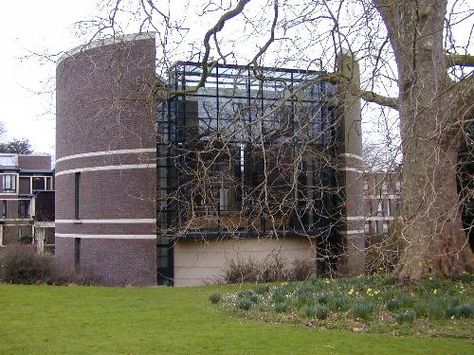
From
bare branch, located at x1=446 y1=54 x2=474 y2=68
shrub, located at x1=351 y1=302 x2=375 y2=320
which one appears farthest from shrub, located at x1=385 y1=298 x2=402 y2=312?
bare branch, located at x1=446 y1=54 x2=474 y2=68

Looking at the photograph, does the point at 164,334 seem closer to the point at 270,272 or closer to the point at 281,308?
the point at 281,308

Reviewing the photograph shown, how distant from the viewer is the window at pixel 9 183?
58969 millimetres

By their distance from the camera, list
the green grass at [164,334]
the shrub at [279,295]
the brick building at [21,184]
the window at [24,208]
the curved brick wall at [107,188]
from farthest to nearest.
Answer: the window at [24,208] → the brick building at [21,184] → the curved brick wall at [107,188] → the shrub at [279,295] → the green grass at [164,334]

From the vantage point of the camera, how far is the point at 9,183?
194 ft

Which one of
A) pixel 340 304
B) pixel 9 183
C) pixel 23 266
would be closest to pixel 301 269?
pixel 23 266

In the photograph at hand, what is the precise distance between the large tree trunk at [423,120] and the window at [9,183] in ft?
172

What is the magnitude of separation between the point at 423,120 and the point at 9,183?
55.8 meters

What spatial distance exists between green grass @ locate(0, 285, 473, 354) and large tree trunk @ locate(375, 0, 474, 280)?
Result: 1.34 m

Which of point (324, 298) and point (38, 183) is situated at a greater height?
point (38, 183)

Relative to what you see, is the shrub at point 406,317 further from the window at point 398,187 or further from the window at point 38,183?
the window at point 38,183

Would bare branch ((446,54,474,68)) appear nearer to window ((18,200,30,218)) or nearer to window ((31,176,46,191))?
window ((18,200,30,218))

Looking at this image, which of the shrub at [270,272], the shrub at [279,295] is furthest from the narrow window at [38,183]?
the shrub at [279,295]

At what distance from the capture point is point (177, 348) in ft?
30.2

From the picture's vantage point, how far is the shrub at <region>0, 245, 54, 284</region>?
2197cm
